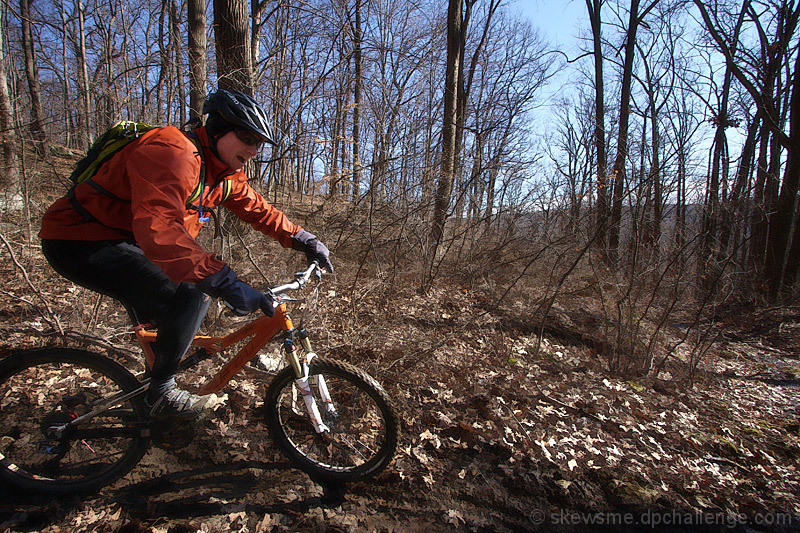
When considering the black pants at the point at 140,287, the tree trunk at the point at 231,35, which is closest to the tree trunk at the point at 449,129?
the tree trunk at the point at 231,35

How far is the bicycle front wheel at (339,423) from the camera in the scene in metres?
2.27

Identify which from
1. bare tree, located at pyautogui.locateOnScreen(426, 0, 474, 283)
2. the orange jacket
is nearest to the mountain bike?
the orange jacket

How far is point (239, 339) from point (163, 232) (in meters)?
0.85

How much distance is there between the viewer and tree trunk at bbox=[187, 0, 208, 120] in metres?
4.90

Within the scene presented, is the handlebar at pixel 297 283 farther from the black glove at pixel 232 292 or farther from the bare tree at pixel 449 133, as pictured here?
the bare tree at pixel 449 133

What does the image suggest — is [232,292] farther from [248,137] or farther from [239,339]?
[248,137]

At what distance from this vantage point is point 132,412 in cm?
223

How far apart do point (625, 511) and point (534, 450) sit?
0.68 meters

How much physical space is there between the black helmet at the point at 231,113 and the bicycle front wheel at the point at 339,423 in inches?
56.6

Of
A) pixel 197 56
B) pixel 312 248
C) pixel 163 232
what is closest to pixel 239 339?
pixel 312 248

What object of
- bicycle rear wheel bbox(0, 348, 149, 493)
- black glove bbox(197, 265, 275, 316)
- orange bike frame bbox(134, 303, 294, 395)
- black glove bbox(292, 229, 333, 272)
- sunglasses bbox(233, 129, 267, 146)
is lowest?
bicycle rear wheel bbox(0, 348, 149, 493)

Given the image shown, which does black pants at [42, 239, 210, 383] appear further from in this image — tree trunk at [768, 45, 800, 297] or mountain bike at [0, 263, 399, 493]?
tree trunk at [768, 45, 800, 297]

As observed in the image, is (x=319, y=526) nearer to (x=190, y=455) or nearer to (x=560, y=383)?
(x=190, y=455)

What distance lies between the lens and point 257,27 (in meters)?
6.07
